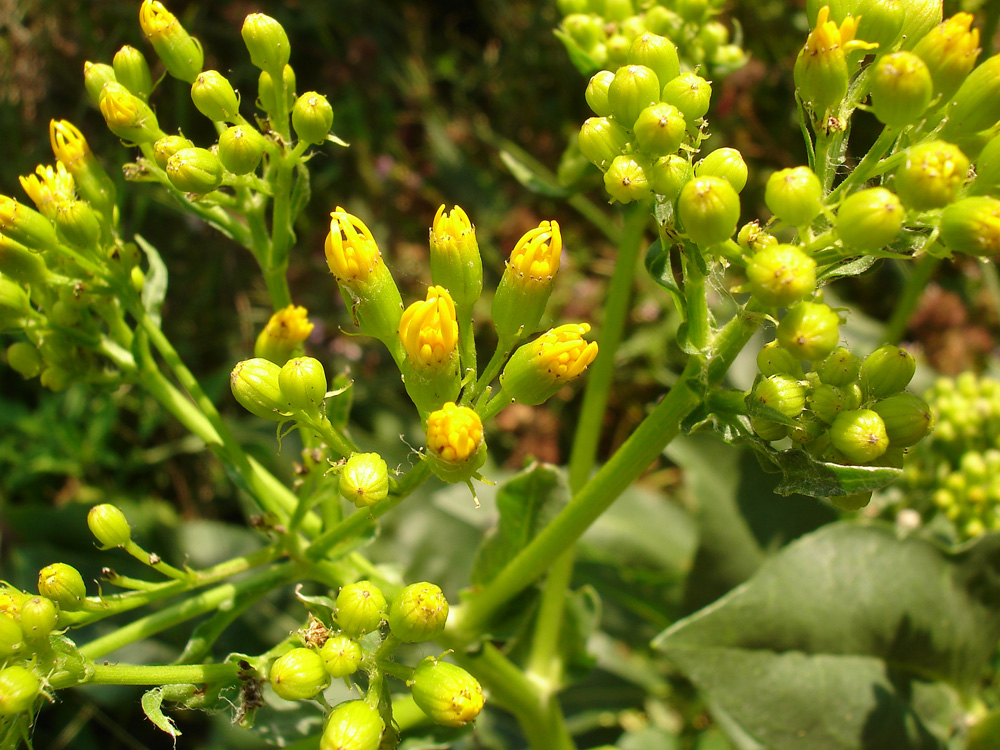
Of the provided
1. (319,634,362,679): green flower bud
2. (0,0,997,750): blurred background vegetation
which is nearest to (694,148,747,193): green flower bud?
(319,634,362,679): green flower bud

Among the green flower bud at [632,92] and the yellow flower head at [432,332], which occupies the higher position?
the green flower bud at [632,92]

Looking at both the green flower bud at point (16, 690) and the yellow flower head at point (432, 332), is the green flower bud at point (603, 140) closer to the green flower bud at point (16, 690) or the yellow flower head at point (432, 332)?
the yellow flower head at point (432, 332)

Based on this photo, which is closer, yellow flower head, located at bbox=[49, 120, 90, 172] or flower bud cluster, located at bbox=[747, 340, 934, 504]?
flower bud cluster, located at bbox=[747, 340, 934, 504]

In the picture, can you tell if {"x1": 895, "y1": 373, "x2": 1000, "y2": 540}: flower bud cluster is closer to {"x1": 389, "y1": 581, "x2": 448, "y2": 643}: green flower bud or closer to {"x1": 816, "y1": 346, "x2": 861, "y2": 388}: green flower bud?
{"x1": 816, "y1": 346, "x2": 861, "y2": 388}: green flower bud

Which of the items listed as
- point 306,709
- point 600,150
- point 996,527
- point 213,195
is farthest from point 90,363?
point 996,527

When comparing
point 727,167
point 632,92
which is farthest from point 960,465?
point 632,92

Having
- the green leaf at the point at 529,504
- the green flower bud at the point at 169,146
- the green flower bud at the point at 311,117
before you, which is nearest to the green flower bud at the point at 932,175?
the green leaf at the point at 529,504
